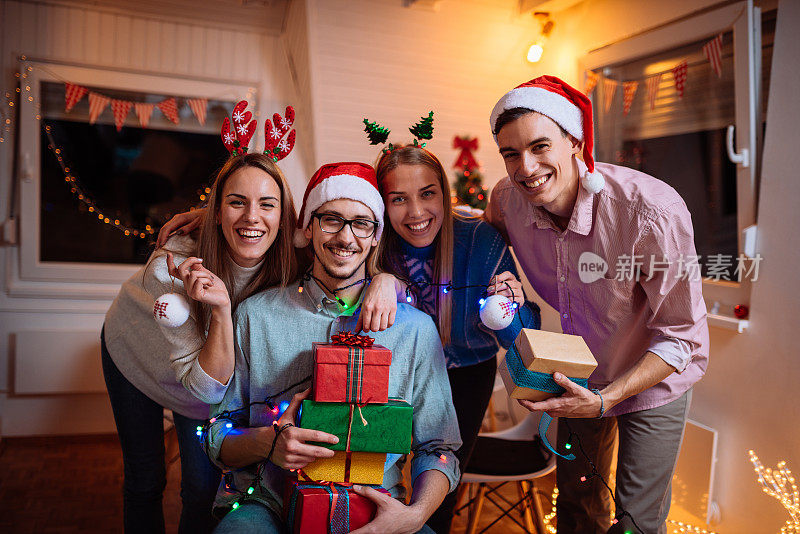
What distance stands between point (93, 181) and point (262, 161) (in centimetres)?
271

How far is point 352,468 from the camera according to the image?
1.32 metres

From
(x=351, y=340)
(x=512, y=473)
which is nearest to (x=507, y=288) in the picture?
(x=351, y=340)

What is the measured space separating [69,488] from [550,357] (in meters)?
3.02

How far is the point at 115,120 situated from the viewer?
12.3ft

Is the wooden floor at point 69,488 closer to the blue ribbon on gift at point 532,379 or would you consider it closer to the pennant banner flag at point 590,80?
the blue ribbon on gift at point 532,379

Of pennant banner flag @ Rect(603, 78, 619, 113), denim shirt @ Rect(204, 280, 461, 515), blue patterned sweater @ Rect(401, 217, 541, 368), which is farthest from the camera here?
pennant banner flag @ Rect(603, 78, 619, 113)

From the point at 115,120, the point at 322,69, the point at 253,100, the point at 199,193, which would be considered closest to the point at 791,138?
the point at 322,69

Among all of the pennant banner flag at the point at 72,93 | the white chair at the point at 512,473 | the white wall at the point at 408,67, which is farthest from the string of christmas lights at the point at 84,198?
the white chair at the point at 512,473

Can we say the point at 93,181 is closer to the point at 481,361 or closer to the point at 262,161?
the point at 262,161

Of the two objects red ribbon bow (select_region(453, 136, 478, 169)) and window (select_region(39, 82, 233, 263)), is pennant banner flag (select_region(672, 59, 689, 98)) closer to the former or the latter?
red ribbon bow (select_region(453, 136, 478, 169))

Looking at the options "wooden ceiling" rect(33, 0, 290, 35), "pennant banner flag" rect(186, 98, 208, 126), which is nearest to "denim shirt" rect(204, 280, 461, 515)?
"pennant banner flag" rect(186, 98, 208, 126)

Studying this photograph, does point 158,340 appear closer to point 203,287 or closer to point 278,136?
point 203,287

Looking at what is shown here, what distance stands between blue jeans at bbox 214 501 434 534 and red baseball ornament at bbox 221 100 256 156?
3.32 feet

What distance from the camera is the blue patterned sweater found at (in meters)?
1.89
